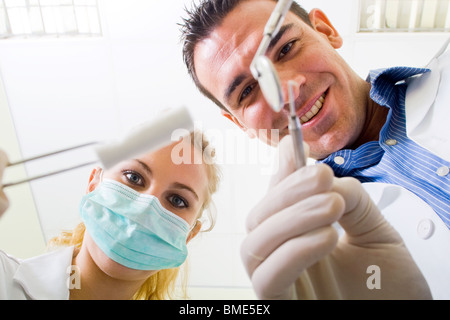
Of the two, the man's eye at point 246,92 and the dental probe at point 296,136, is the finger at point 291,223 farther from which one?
the man's eye at point 246,92

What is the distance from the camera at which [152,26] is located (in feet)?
2.32

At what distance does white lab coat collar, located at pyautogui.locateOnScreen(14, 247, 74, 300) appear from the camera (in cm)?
55

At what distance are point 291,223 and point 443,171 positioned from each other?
34 centimetres

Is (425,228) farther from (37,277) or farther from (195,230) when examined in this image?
(37,277)

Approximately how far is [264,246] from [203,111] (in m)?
0.40

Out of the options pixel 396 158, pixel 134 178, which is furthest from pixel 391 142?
pixel 134 178

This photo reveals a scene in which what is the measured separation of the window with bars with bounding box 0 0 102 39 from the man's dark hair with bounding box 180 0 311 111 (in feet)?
0.57

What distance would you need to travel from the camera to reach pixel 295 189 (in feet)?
1.32

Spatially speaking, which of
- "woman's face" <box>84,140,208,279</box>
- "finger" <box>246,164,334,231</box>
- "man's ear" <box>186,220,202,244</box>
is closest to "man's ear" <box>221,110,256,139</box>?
"woman's face" <box>84,140,208,279</box>

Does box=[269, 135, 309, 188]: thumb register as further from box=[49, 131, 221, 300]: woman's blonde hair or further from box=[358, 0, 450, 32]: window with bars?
box=[358, 0, 450, 32]: window with bars

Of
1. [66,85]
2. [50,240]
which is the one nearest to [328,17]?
[66,85]

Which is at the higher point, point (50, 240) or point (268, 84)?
point (268, 84)

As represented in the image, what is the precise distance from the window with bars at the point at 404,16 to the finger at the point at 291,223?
54cm

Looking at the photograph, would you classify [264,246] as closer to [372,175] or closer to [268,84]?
[268,84]
